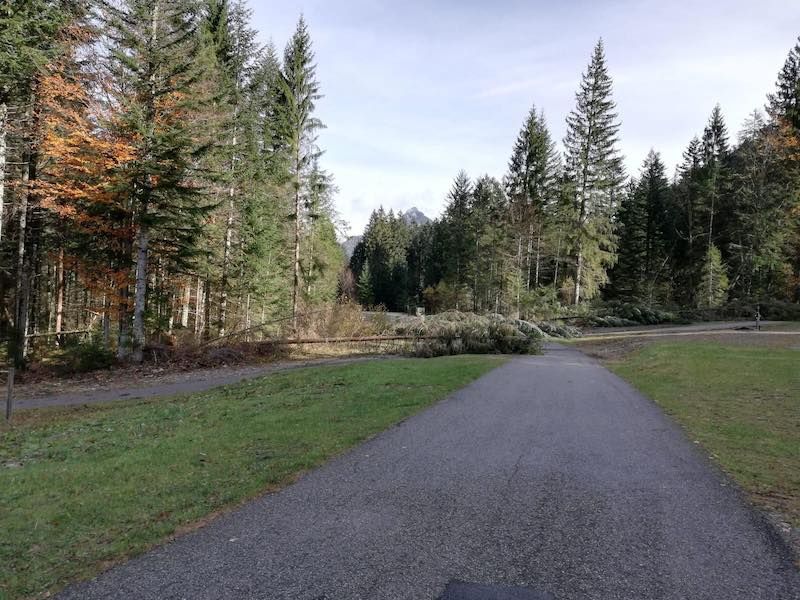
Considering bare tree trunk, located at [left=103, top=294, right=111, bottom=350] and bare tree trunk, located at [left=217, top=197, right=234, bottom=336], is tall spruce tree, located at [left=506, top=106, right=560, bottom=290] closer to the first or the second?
bare tree trunk, located at [left=217, top=197, right=234, bottom=336]

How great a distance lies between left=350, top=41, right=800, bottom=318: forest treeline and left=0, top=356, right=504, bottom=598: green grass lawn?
A: 2897cm

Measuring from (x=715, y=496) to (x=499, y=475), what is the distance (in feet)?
7.34

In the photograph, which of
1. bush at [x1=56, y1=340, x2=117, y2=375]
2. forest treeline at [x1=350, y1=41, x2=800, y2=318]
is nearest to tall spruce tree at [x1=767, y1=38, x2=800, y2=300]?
forest treeline at [x1=350, y1=41, x2=800, y2=318]

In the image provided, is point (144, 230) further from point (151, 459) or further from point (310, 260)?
point (310, 260)

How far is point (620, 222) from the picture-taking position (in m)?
52.4

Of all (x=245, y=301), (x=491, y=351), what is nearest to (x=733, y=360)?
(x=491, y=351)

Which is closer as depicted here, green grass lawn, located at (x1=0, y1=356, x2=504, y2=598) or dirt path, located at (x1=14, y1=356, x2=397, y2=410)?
green grass lawn, located at (x1=0, y1=356, x2=504, y2=598)

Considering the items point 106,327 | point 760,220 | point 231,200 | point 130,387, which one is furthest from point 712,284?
point 106,327

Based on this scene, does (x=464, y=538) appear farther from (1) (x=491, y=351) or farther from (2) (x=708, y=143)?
(2) (x=708, y=143)

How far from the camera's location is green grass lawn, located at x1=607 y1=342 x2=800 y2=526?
19.6 feet

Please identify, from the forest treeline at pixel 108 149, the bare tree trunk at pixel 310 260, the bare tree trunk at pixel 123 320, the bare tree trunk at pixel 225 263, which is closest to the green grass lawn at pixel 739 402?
the forest treeline at pixel 108 149

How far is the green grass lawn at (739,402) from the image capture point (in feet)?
19.6

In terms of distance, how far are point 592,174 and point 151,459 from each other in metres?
37.9

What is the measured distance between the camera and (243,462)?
6.19m
